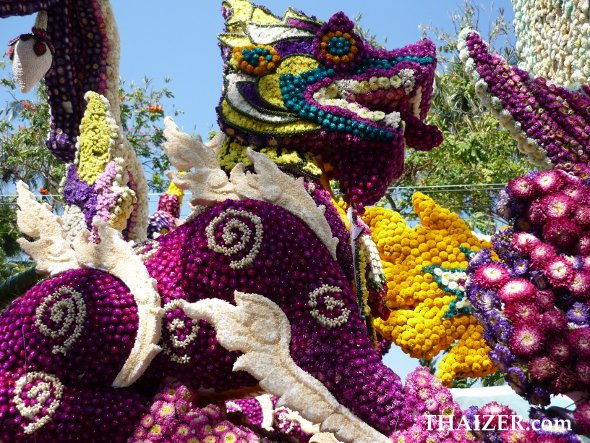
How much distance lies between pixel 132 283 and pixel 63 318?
25 cm

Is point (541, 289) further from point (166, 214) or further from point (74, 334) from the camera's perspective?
point (166, 214)

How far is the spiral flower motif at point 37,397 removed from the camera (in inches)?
87.6

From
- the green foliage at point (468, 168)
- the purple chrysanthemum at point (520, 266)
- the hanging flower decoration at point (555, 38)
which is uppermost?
the green foliage at point (468, 168)

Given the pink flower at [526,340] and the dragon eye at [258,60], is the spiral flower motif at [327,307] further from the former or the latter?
the dragon eye at [258,60]

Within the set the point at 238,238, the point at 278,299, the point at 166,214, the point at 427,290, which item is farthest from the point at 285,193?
the point at 166,214

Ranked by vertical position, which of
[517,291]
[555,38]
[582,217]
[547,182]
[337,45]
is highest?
[555,38]

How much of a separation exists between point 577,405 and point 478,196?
5.51 metres

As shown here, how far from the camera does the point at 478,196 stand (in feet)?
24.2

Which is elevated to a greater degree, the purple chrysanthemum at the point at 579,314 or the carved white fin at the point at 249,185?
the carved white fin at the point at 249,185

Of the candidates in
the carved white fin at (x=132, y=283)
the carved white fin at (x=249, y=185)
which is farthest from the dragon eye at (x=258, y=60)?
the carved white fin at (x=132, y=283)

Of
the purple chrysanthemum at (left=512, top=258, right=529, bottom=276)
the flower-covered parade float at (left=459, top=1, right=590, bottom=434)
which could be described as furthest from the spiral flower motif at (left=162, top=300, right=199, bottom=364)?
the purple chrysanthemum at (left=512, top=258, right=529, bottom=276)

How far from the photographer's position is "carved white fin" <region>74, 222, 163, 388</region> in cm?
231

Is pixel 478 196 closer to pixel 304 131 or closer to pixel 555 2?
pixel 555 2

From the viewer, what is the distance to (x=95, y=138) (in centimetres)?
336
